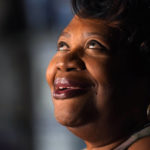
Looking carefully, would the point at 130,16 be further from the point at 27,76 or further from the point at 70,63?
the point at 27,76

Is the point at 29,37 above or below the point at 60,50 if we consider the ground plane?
below

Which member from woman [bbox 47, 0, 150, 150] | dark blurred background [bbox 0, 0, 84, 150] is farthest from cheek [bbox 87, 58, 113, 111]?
dark blurred background [bbox 0, 0, 84, 150]

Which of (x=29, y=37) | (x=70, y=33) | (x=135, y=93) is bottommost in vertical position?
(x=29, y=37)

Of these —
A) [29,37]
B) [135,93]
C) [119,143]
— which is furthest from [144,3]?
[29,37]

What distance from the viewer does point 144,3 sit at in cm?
68

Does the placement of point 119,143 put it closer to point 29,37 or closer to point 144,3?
point 144,3

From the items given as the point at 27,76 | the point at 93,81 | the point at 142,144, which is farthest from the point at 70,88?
the point at 27,76

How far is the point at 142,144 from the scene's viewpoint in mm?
613

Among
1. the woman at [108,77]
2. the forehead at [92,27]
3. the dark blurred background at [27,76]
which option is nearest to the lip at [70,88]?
the woman at [108,77]

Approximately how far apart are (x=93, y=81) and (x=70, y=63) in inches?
2.3

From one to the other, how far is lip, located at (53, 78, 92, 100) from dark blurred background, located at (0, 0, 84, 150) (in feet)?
3.03

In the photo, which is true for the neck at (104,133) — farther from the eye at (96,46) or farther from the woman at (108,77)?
the eye at (96,46)

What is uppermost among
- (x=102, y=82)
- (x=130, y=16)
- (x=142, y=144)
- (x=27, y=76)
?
(x=130, y=16)

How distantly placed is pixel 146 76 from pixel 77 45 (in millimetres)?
155
